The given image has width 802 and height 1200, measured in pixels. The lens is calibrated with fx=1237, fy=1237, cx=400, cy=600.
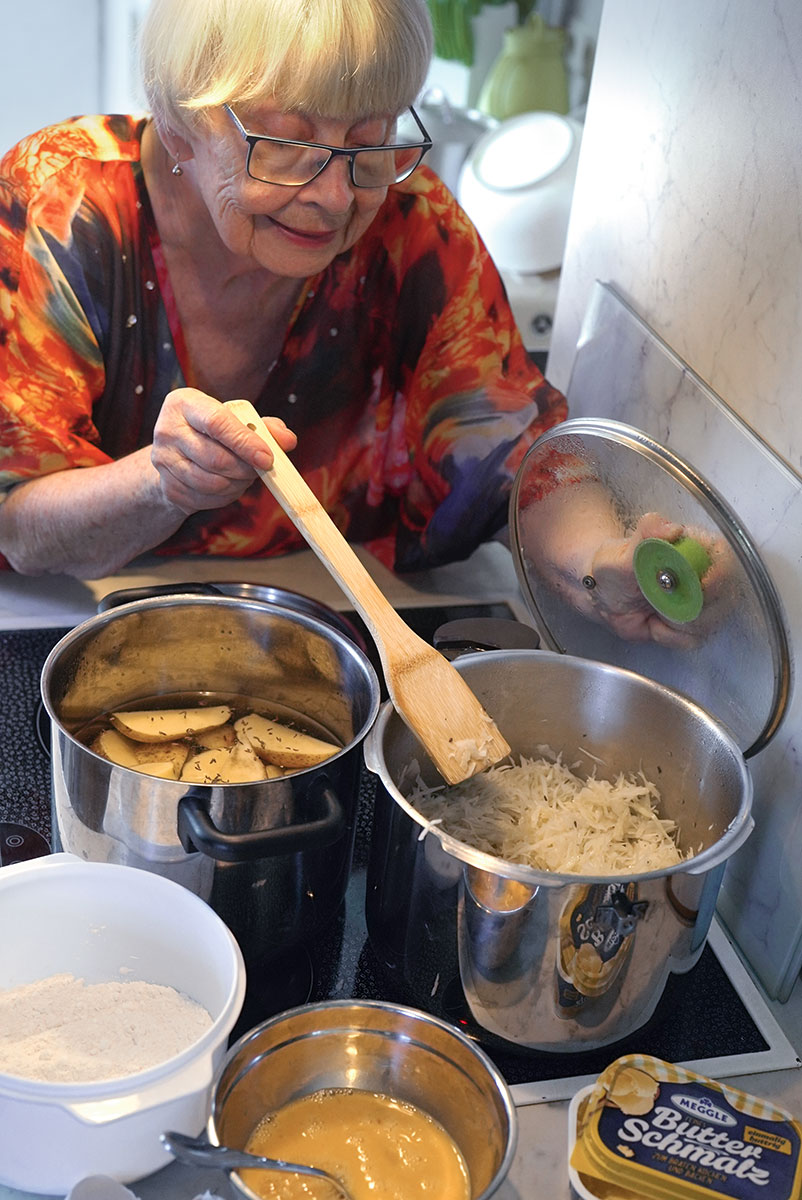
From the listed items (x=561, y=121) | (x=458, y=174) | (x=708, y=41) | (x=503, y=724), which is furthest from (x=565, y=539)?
(x=458, y=174)

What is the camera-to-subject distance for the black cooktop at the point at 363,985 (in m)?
0.82

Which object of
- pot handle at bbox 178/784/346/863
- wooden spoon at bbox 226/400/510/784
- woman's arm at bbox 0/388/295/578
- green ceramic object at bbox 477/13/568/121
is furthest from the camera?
green ceramic object at bbox 477/13/568/121

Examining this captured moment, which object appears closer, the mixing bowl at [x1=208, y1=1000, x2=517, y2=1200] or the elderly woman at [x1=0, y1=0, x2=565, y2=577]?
the mixing bowl at [x1=208, y1=1000, x2=517, y2=1200]

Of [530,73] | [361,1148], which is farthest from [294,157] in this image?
[530,73]

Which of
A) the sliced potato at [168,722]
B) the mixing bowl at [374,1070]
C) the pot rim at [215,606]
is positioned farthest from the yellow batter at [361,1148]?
the sliced potato at [168,722]

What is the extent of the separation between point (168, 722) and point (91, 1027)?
0.89 ft

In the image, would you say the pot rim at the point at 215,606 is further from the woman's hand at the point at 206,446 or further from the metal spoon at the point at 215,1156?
the metal spoon at the point at 215,1156

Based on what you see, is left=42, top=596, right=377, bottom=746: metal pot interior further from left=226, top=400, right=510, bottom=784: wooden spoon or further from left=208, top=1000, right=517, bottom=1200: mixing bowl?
left=208, top=1000, right=517, bottom=1200: mixing bowl

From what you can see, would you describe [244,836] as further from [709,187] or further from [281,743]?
[709,187]

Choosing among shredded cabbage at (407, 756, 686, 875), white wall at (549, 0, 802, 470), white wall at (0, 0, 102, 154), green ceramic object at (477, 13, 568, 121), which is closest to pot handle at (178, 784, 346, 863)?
shredded cabbage at (407, 756, 686, 875)

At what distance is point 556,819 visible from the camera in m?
0.89

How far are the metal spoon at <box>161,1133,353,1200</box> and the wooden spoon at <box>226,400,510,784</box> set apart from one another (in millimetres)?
271

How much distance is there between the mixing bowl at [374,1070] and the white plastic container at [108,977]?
0.02 m

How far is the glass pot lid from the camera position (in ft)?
2.76
